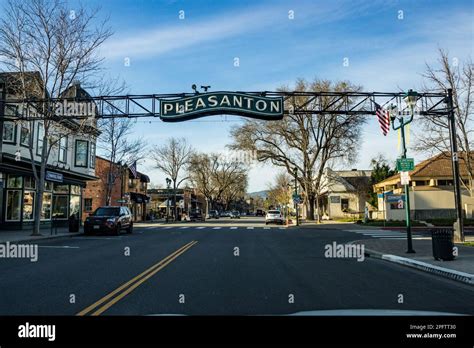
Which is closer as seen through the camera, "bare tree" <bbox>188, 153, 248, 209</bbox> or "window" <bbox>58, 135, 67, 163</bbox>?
"window" <bbox>58, 135, 67, 163</bbox>

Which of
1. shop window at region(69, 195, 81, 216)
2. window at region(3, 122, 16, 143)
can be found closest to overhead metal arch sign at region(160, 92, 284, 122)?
window at region(3, 122, 16, 143)

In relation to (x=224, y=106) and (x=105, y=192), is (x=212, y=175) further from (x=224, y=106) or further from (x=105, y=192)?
(x=224, y=106)

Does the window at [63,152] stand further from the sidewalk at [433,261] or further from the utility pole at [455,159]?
the utility pole at [455,159]

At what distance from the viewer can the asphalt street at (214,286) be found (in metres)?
6.25

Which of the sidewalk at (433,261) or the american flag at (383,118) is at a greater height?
A: the american flag at (383,118)

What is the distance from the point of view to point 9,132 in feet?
80.7

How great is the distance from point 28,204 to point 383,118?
75.7ft

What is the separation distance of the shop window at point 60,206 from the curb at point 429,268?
2468cm

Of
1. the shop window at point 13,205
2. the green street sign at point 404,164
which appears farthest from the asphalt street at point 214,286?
the shop window at point 13,205

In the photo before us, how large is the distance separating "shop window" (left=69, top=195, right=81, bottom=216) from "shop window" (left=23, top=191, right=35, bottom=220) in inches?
193

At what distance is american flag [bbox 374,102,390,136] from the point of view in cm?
1759

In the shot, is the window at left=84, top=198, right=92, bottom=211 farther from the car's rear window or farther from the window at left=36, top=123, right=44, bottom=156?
the car's rear window
